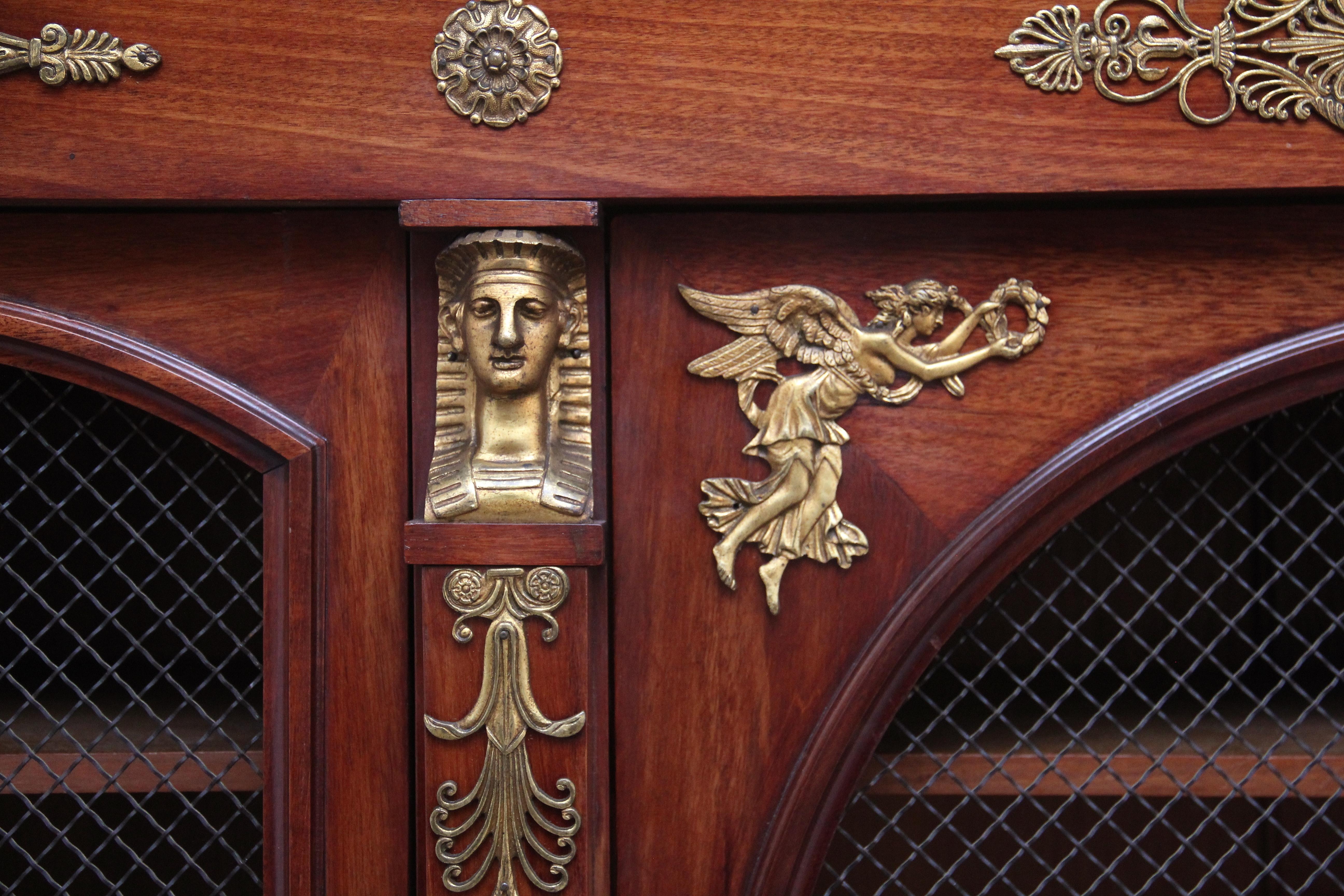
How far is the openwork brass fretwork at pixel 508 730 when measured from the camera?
649 mm

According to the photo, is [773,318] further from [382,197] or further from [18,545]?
[18,545]

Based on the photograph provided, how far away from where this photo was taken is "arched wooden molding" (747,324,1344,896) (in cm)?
68

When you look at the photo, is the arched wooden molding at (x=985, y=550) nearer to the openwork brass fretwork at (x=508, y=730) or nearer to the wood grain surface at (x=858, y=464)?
the wood grain surface at (x=858, y=464)

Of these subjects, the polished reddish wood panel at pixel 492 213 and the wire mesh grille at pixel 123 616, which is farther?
the wire mesh grille at pixel 123 616

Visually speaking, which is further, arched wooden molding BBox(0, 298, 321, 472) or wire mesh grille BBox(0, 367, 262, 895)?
wire mesh grille BBox(0, 367, 262, 895)

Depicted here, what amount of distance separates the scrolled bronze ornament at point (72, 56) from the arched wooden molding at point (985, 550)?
2.01ft

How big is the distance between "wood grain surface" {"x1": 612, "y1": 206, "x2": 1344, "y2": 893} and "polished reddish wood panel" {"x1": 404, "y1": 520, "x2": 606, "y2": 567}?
0.17 ft

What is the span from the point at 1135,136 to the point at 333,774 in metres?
0.67

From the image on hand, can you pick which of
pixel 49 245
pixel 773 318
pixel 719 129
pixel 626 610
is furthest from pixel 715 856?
pixel 49 245

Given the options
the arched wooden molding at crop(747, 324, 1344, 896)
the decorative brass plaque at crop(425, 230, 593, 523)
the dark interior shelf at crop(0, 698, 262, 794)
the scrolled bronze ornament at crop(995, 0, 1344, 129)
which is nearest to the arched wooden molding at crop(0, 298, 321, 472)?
the decorative brass plaque at crop(425, 230, 593, 523)

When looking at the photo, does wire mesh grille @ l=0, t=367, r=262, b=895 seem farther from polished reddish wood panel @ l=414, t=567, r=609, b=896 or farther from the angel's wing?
the angel's wing

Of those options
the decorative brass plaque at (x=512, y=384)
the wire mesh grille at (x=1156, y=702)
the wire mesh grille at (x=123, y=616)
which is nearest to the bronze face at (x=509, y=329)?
the decorative brass plaque at (x=512, y=384)

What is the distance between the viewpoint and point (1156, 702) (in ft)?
2.68

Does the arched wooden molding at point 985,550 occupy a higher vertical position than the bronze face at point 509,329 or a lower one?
lower
